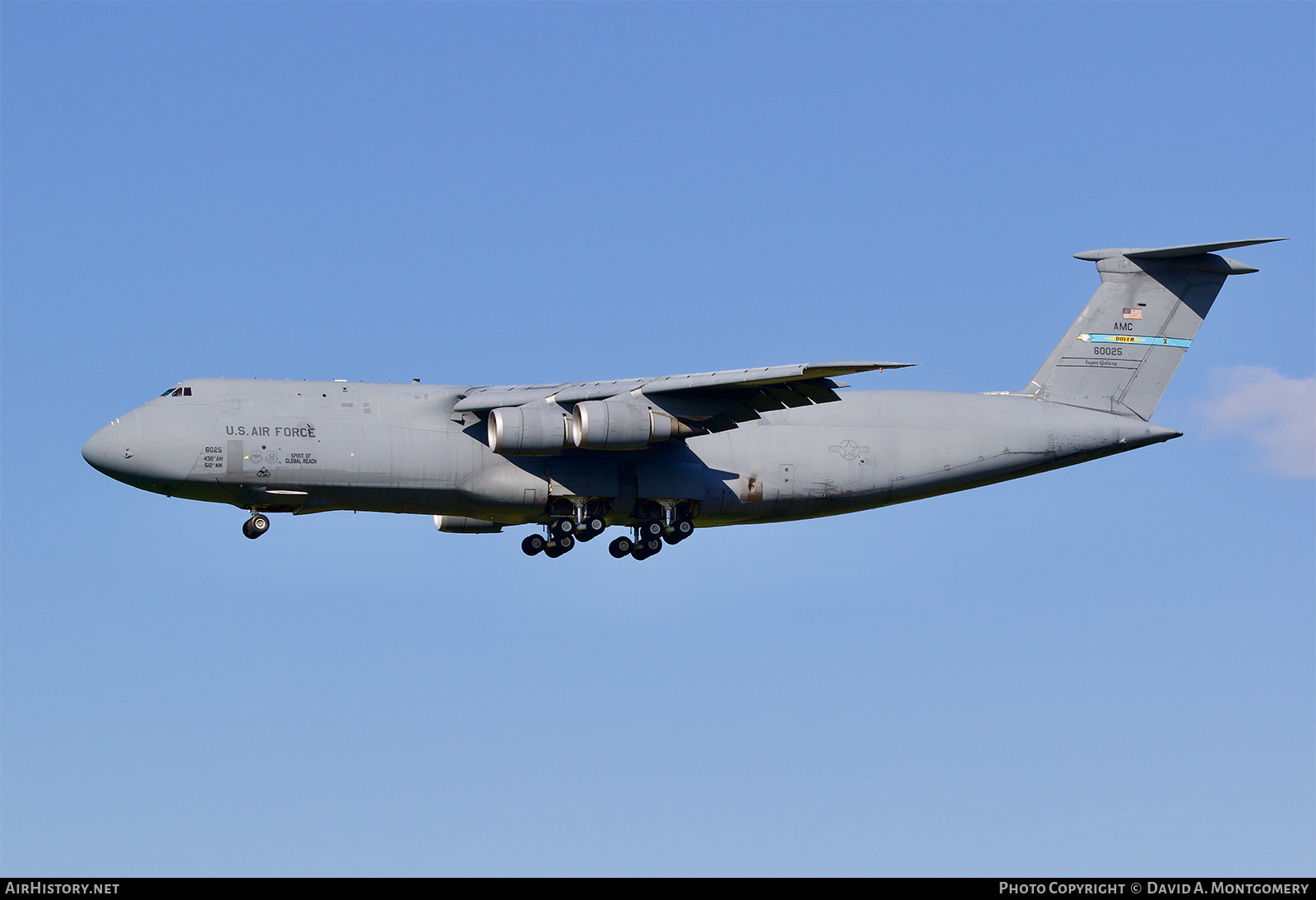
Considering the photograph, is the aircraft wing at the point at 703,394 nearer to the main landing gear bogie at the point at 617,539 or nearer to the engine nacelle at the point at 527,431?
the engine nacelle at the point at 527,431

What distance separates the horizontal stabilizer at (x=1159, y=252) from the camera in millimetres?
25906

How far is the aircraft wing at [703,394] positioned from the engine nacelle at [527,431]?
0.40 meters

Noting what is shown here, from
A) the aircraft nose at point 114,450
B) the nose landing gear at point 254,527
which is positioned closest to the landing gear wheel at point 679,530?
the nose landing gear at point 254,527

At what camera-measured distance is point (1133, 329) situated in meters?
27.3

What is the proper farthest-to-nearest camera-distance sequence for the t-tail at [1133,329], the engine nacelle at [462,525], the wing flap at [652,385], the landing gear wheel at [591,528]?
the t-tail at [1133,329]
the engine nacelle at [462,525]
the landing gear wheel at [591,528]
the wing flap at [652,385]

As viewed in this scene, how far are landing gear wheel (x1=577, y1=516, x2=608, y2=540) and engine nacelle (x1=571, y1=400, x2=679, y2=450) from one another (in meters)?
1.79

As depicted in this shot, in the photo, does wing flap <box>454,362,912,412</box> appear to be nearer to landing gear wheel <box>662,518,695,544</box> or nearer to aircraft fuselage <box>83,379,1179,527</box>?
aircraft fuselage <box>83,379,1179,527</box>

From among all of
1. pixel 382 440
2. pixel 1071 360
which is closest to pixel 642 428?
pixel 382 440

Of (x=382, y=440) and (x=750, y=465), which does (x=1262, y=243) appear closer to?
(x=750, y=465)

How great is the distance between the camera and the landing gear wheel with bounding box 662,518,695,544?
24719mm

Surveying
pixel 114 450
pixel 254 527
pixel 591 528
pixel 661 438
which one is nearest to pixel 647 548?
pixel 591 528

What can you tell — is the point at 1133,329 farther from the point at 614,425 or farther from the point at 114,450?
the point at 114,450

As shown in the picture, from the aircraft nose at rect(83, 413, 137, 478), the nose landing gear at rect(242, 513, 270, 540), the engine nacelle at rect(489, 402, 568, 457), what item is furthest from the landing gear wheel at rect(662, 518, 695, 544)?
the aircraft nose at rect(83, 413, 137, 478)

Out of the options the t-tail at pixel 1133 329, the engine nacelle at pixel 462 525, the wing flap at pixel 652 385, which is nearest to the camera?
the wing flap at pixel 652 385
